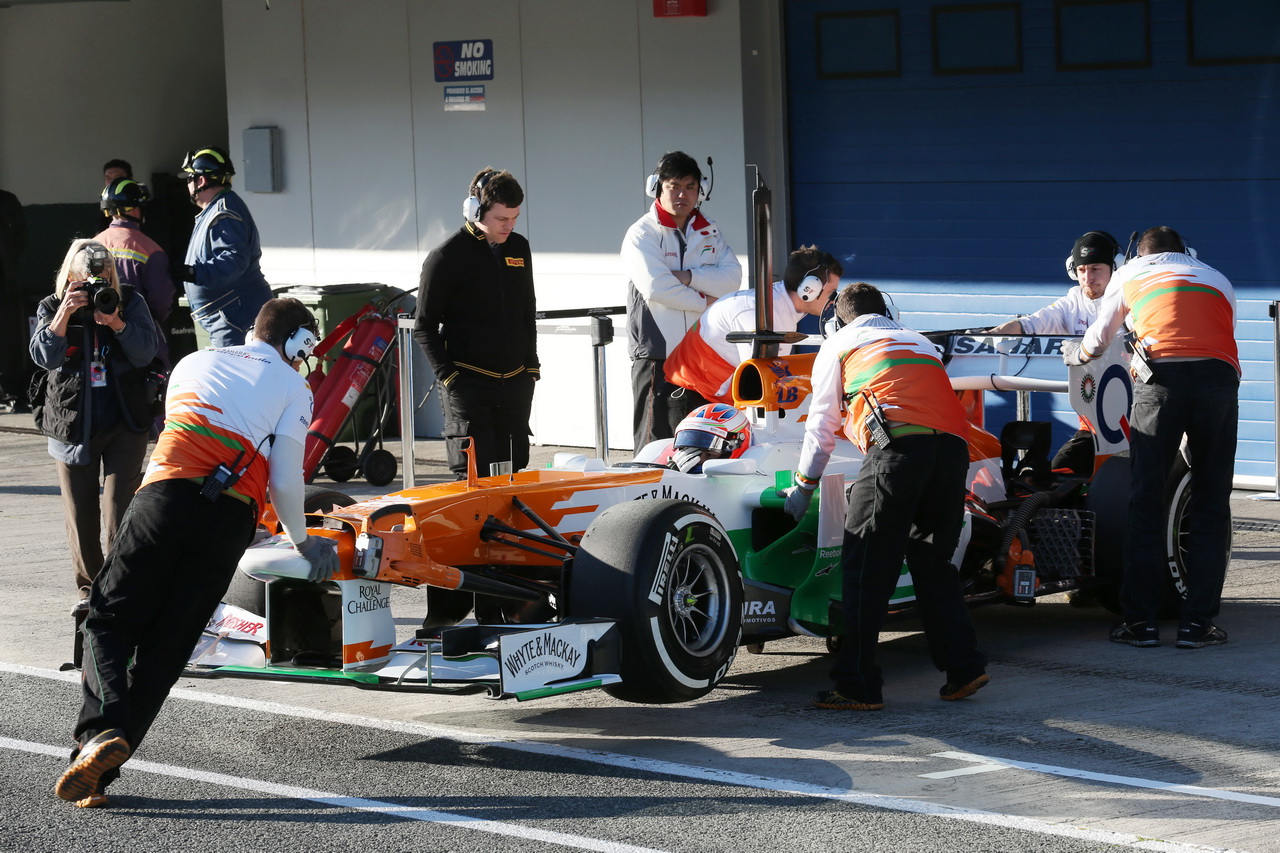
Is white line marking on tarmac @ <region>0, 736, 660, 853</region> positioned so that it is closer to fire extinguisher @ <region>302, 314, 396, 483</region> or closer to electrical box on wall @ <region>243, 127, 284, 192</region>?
fire extinguisher @ <region>302, 314, 396, 483</region>

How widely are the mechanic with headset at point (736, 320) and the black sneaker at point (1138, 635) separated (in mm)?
1974

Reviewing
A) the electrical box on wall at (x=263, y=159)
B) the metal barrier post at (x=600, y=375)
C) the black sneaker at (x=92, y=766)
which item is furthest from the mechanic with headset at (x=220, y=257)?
the electrical box on wall at (x=263, y=159)

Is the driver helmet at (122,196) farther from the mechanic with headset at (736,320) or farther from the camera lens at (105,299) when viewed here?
the mechanic with headset at (736,320)

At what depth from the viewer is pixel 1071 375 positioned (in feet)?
30.2

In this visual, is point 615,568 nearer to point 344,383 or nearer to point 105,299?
point 105,299

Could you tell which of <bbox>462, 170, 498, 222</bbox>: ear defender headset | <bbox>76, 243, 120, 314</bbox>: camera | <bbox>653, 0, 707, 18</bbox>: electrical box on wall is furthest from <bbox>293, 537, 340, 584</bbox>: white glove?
<bbox>653, 0, 707, 18</bbox>: electrical box on wall

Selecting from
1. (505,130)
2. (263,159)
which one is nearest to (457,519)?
(505,130)

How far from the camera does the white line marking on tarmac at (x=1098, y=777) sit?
240 inches

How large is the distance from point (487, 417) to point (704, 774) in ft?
11.1

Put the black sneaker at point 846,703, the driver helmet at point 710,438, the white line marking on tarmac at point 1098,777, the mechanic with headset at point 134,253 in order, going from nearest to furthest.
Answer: the white line marking on tarmac at point 1098,777
the black sneaker at point 846,703
the driver helmet at point 710,438
the mechanic with headset at point 134,253

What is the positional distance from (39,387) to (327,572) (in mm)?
2977

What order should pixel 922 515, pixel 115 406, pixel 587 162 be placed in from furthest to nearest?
1. pixel 587 162
2. pixel 115 406
3. pixel 922 515

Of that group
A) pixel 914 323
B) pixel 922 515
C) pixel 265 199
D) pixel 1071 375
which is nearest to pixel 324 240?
pixel 265 199

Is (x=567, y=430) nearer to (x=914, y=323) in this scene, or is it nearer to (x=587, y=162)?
(x=587, y=162)
